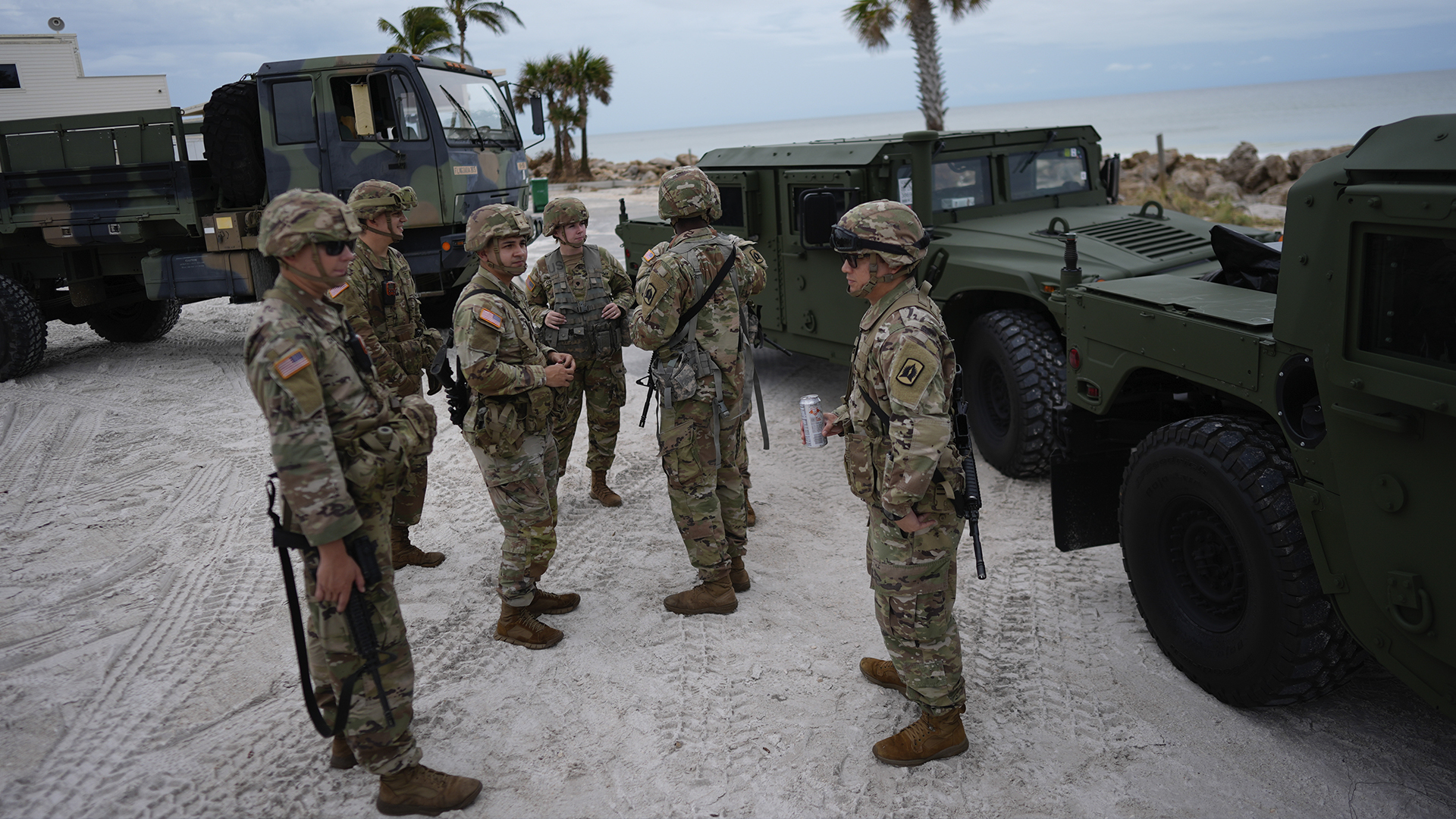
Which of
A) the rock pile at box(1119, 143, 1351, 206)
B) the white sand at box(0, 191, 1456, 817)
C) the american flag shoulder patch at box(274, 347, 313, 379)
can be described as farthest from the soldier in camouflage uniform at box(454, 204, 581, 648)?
the rock pile at box(1119, 143, 1351, 206)

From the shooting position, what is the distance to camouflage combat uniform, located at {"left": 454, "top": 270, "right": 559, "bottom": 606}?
360 centimetres

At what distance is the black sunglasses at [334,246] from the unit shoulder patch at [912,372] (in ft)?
5.17

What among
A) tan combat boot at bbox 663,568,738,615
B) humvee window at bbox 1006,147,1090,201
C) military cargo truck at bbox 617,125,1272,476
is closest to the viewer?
tan combat boot at bbox 663,568,738,615

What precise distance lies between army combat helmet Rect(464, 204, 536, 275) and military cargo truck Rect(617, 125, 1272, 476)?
258 centimetres

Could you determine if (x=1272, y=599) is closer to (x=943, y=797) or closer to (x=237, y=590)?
(x=943, y=797)

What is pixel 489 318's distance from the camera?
3604mm

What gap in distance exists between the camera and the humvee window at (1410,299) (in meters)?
2.36

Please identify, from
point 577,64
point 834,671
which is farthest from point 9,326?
point 577,64

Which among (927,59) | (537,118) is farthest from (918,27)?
(537,118)

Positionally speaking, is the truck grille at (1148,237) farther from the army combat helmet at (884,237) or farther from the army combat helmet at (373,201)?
the army combat helmet at (373,201)

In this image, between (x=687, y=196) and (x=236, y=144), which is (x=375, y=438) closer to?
(x=687, y=196)

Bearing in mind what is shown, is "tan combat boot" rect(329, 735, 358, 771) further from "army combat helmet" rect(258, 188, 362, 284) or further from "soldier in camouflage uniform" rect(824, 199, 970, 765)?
"soldier in camouflage uniform" rect(824, 199, 970, 765)

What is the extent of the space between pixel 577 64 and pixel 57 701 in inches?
1389

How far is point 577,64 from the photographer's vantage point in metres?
35.9
